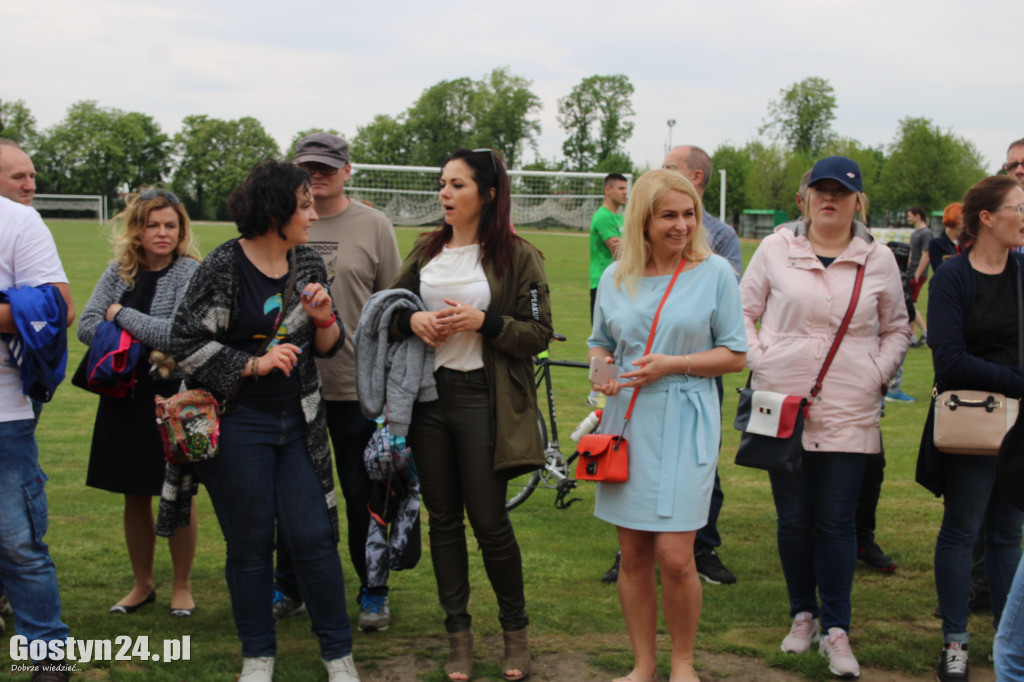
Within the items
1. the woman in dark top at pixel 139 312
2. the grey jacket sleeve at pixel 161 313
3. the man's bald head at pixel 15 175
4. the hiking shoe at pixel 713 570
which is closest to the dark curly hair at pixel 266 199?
the grey jacket sleeve at pixel 161 313

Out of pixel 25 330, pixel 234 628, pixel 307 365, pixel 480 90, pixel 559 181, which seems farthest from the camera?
pixel 480 90

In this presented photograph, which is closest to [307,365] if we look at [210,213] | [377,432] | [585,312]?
[377,432]

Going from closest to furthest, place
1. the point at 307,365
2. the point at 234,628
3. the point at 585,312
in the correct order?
the point at 307,365
the point at 234,628
the point at 585,312

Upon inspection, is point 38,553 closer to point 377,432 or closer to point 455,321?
point 377,432

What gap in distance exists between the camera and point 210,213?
84.9 meters

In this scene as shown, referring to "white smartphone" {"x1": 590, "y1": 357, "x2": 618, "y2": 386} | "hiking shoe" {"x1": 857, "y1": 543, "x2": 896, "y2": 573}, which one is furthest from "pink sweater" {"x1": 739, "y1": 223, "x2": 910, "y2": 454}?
"hiking shoe" {"x1": 857, "y1": 543, "x2": 896, "y2": 573}

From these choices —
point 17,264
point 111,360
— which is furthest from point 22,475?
point 17,264

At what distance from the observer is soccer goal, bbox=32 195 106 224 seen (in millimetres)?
70875

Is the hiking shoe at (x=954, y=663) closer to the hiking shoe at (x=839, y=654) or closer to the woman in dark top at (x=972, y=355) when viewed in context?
the woman in dark top at (x=972, y=355)

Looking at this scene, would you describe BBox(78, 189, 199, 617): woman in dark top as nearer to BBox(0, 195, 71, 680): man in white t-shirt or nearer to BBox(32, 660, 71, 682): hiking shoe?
BBox(0, 195, 71, 680): man in white t-shirt

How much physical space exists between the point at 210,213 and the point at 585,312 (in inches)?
2788

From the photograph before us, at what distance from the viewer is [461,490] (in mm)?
4098

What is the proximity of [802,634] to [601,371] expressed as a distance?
1623 mm

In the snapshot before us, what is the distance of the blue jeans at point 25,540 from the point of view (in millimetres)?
3684
